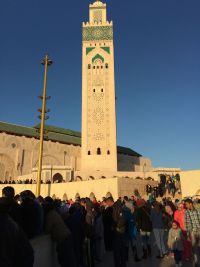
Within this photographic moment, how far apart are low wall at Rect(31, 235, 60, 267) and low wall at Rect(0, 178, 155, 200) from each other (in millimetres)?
23327

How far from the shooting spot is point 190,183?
24.1 metres

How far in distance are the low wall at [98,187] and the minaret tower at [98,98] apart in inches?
408

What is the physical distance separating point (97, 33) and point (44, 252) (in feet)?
160

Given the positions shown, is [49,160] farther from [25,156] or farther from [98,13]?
[98,13]

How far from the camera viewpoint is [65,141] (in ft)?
178

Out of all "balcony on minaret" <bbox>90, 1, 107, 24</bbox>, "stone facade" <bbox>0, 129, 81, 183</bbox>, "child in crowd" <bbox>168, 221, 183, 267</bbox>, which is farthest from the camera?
"balcony on minaret" <bbox>90, 1, 107, 24</bbox>

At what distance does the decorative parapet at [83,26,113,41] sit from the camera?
4819 centimetres

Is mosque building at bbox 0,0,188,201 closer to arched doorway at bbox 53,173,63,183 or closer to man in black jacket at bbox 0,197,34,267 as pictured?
arched doorway at bbox 53,173,63,183

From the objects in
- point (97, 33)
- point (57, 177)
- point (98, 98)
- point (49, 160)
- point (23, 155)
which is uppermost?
point (97, 33)

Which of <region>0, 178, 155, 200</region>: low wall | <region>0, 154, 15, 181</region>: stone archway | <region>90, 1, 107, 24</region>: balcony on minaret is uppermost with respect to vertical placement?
<region>90, 1, 107, 24</region>: balcony on minaret

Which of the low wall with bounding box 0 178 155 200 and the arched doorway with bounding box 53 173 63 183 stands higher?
the arched doorway with bounding box 53 173 63 183

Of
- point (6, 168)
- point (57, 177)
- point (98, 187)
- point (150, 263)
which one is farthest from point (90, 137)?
point (150, 263)

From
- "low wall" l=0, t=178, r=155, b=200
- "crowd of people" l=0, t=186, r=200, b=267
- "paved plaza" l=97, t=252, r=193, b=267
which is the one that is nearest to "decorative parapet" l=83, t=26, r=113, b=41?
"low wall" l=0, t=178, r=155, b=200

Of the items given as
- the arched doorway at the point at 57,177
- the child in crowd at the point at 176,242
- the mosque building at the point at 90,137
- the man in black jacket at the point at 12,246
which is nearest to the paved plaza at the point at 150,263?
the child in crowd at the point at 176,242
